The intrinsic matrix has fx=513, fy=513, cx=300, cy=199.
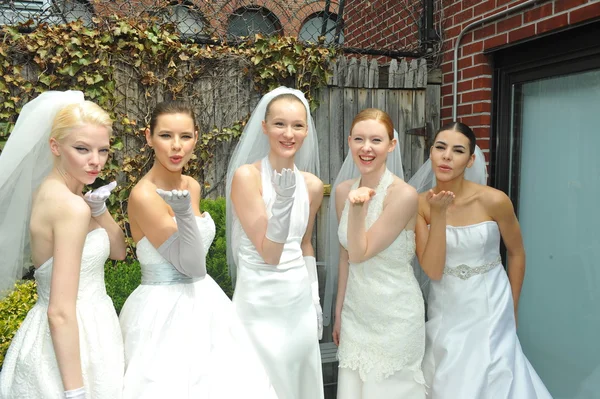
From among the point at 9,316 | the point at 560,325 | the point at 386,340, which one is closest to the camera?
the point at 386,340

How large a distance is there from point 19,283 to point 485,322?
312 centimetres

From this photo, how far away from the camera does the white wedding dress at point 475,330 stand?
3.01 m

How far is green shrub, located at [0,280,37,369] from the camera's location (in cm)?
317

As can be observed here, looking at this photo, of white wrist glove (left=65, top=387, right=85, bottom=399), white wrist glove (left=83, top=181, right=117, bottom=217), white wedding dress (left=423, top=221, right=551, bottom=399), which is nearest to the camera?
white wrist glove (left=65, top=387, right=85, bottom=399)

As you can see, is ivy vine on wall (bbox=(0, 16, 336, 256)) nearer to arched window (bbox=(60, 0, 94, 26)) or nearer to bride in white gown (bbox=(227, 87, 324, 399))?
arched window (bbox=(60, 0, 94, 26))

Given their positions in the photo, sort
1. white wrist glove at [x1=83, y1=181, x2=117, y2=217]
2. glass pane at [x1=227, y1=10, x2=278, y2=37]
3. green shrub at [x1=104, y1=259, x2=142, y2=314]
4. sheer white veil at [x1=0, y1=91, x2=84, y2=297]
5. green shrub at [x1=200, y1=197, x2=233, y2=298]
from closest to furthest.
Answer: sheer white veil at [x1=0, y1=91, x2=84, y2=297], white wrist glove at [x1=83, y1=181, x2=117, y2=217], green shrub at [x1=104, y1=259, x2=142, y2=314], green shrub at [x1=200, y1=197, x2=233, y2=298], glass pane at [x1=227, y1=10, x2=278, y2=37]

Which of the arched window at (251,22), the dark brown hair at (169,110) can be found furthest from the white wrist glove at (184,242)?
the arched window at (251,22)

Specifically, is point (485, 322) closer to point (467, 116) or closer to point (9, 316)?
point (467, 116)

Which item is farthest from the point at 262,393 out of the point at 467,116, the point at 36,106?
the point at 467,116

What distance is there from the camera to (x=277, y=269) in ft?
9.27

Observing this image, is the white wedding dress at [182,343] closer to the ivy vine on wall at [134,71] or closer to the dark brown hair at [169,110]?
the dark brown hair at [169,110]

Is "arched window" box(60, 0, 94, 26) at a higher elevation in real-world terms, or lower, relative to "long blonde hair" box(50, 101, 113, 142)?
higher

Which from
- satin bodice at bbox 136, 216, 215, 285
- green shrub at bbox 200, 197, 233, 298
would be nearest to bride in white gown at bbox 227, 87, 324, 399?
satin bodice at bbox 136, 216, 215, 285

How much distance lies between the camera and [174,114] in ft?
8.30
